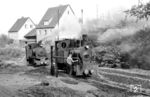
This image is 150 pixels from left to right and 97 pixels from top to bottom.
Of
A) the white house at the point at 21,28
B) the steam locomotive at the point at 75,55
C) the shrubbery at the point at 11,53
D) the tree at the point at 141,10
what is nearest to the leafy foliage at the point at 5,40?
the white house at the point at 21,28

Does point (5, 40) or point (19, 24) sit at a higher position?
point (19, 24)

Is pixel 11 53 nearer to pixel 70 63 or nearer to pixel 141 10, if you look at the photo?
pixel 70 63

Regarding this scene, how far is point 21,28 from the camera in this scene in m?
60.4

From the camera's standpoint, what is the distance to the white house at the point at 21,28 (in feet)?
198

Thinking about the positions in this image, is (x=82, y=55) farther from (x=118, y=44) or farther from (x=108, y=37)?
(x=108, y=37)

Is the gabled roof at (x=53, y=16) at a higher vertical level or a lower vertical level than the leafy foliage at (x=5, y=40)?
higher

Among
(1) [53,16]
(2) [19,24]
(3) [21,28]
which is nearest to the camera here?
(1) [53,16]

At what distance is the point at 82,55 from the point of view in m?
15.9

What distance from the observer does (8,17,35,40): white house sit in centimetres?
6041

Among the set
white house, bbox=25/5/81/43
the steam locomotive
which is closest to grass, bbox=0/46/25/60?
white house, bbox=25/5/81/43

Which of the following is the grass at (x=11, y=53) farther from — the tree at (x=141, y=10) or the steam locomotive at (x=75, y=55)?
the tree at (x=141, y=10)

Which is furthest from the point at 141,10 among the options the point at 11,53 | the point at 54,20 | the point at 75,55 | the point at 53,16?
the point at 53,16

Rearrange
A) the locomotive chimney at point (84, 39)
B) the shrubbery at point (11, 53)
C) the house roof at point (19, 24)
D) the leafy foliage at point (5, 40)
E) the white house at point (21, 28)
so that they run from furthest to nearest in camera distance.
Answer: the house roof at point (19, 24) < the white house at point (21, 28) < the leafy foliage at point (5, 40) < the shrubbery at point (11, 53) < the locomotive chimney at point (84, 39)

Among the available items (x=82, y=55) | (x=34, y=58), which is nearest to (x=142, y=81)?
(x=82, y=55)
